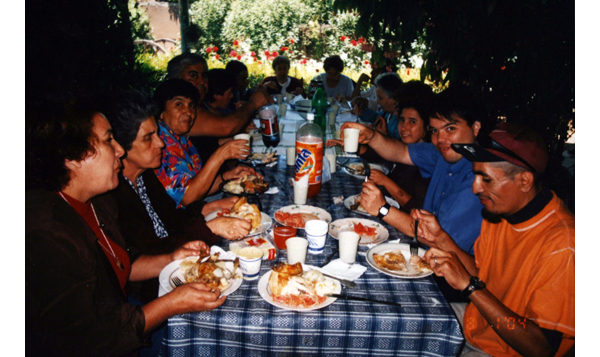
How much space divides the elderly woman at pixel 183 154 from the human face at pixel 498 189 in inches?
65.0

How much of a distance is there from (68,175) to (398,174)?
2.76m

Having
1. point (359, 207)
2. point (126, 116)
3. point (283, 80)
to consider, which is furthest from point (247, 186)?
point (283, 80)

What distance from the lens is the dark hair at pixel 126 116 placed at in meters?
2.18

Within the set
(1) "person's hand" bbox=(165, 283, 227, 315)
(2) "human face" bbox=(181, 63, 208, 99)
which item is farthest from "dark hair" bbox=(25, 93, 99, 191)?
(2) "human face" bbox=(181, 63, 208, 99)

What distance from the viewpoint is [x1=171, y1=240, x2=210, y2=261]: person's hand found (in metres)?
1.86

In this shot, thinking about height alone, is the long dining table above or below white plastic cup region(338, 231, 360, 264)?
below

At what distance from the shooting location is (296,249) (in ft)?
5.80

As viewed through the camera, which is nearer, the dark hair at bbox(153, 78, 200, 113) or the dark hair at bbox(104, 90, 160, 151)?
the dark hair at bbox(104, 90, 160, 151)

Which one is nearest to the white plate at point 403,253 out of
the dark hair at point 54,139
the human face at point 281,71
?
the dark hair at point 54,139

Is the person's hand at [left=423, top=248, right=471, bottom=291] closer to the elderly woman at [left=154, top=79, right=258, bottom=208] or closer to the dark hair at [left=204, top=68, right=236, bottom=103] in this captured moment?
the elderly woman at [left=154, top=79, right=258, bottom=208]

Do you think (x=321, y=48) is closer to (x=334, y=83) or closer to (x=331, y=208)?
(x=334, y=83)

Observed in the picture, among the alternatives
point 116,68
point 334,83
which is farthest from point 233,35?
point 116,68

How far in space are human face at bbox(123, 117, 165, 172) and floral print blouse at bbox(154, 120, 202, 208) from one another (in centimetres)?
39

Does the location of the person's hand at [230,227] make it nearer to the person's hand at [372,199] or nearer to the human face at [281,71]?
the person's hand at [372,199]
